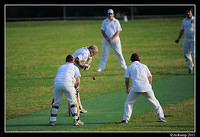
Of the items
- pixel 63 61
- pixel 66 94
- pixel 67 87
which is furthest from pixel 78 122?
pixel 63 61

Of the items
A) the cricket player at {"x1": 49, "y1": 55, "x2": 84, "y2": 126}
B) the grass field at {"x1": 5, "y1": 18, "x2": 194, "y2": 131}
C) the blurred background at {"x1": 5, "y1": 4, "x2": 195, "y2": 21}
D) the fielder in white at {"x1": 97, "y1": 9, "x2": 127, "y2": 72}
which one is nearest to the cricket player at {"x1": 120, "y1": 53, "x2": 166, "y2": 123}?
the grass field at {"x1": 5, "y1": 18, "x2": 194, "y2": 131}

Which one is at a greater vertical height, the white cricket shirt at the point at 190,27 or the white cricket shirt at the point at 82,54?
the white cricket shirt at the point at 190,27

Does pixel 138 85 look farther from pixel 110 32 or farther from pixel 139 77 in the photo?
pixel 110 32

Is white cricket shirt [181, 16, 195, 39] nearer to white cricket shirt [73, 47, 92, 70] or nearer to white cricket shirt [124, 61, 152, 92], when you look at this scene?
white cricket shirt [73, 47, 92, 70]

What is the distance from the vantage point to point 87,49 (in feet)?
41.4

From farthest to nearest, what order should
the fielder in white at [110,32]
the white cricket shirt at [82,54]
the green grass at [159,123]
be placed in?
1. the fielder in white at [110,32]
2. the white cricket shirt at [82,54]
3. the green grass at [159,123]

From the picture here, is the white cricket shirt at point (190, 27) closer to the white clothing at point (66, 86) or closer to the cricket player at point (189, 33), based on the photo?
the cricket player at point (189, 33)

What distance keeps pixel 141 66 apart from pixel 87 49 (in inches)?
94.7

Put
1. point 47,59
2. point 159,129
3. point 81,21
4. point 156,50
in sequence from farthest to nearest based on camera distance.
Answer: point 81,21, point 156,50, point 47,59, point 159,129

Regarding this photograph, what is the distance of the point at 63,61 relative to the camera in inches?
905

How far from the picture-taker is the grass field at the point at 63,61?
14.8 meters

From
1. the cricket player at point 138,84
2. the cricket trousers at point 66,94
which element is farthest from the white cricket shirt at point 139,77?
the cricket trousers at point 66,94

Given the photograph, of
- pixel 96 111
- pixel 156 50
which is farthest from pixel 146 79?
pixel 156 50

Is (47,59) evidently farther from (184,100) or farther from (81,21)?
Result: (81,21)
